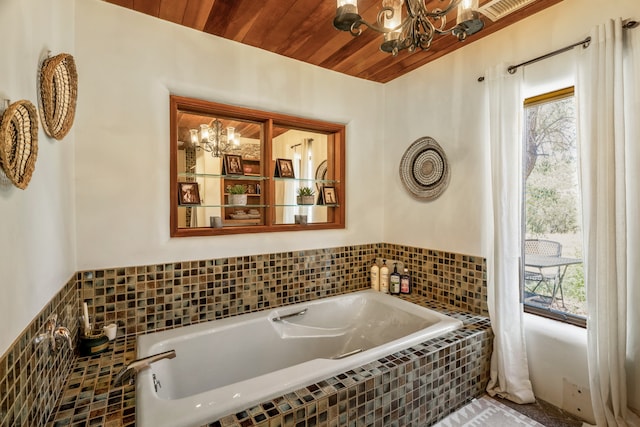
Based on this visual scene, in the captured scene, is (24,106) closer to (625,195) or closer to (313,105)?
(313,105)

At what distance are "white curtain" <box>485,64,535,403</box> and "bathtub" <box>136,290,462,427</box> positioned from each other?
0.33m

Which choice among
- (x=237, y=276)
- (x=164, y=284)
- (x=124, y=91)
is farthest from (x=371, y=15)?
(x=164, y=284)

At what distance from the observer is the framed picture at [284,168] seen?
7.77ft

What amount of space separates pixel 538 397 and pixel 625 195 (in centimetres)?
128

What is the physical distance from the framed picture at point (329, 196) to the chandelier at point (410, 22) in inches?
55.7

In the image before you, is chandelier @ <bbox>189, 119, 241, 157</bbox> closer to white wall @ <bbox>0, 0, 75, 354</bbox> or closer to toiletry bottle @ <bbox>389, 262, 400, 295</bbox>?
white wall @ <bbox>0, 0, 75, 354</bbox>

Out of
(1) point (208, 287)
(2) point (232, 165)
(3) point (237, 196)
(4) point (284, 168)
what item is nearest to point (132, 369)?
(1) point (208, 287)

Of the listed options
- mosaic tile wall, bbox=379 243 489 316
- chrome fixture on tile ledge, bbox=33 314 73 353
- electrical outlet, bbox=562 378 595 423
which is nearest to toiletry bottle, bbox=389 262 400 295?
mosaic tile wall, bbox=379 243 489 316

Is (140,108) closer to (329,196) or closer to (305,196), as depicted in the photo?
(305,196)

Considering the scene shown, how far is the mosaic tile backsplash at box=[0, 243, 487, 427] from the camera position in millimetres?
1188

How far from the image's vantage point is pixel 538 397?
6.05 ft

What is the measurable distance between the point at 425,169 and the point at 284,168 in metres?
1.15

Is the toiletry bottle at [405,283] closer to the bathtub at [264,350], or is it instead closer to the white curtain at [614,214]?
the bathtub at [264,350]

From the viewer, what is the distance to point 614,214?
145 centimetres
